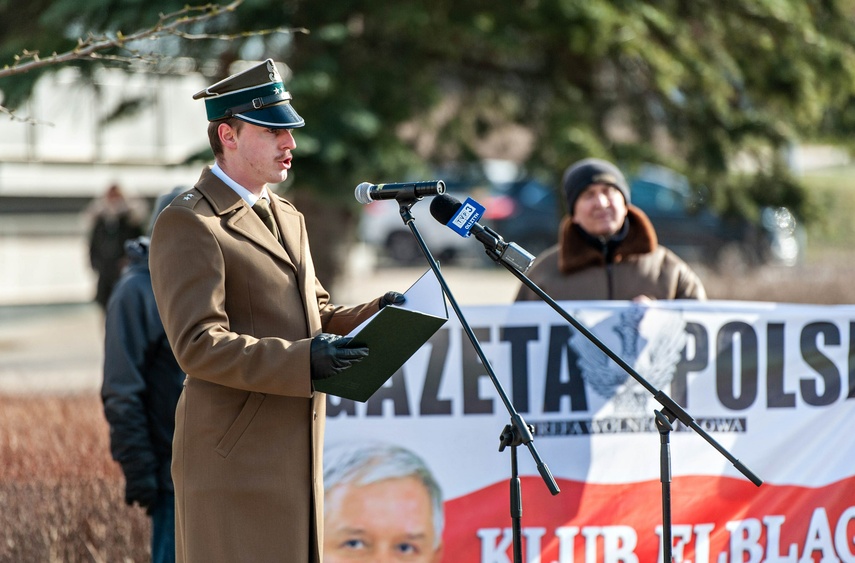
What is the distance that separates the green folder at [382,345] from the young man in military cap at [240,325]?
0.10 metres

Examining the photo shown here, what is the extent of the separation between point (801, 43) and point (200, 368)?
27.3 ft

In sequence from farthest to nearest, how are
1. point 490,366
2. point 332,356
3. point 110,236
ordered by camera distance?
point 110,236 → point 490,366 → point 332,356

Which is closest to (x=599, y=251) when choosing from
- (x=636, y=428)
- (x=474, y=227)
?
(x=636, y=428)

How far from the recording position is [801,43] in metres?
10.1

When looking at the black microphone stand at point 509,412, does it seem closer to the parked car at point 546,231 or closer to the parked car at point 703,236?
the parked car at point 546,231

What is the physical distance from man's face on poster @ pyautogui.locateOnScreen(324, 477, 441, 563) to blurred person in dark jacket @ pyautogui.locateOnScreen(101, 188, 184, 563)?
780 mm

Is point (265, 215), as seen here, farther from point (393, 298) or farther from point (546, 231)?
point (546, 231)

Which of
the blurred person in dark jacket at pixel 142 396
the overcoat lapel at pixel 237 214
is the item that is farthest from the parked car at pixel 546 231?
the overcoat lapel at pixel 237 214

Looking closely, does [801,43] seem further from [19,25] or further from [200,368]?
[200,368]

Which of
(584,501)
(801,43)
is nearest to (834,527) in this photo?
(584,501)

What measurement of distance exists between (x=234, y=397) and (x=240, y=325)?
209 millimetres

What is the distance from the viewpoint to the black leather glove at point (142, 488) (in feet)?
14.3

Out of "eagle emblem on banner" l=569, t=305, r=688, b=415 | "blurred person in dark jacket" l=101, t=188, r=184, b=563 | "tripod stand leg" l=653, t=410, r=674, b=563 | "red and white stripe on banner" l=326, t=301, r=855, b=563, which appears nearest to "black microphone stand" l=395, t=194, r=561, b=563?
"tripod stand leg" l=653, t=410, r=674, b=563

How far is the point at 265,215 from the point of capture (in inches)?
134
